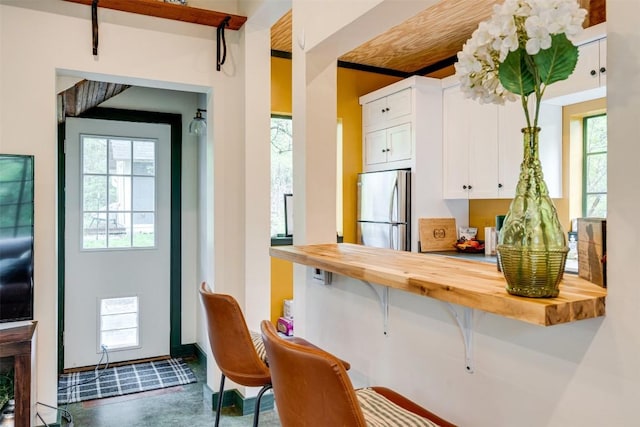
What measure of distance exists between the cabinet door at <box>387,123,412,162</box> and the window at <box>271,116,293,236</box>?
94cm

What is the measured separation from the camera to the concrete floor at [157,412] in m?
2.82

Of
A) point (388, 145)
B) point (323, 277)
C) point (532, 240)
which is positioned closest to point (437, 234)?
point (388, 145)

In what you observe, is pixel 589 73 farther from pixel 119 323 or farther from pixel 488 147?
pixel 119 323

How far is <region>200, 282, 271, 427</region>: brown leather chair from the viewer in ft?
5.80

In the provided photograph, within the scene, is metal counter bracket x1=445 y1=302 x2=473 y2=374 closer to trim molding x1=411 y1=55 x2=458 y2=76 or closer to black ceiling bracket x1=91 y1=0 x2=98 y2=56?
black ceiling bracket x1=91 y1=0 x2=98 y2=56

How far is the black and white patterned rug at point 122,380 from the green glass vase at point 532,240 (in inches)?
123

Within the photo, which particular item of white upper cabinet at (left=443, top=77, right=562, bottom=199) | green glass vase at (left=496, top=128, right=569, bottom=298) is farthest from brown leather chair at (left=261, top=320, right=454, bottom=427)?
white upper cabinet at (left=443, top=77, right=562, bottom=199)

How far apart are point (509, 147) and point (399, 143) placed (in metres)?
0.92

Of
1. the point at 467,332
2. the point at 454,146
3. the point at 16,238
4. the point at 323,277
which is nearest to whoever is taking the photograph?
the point at 467,332

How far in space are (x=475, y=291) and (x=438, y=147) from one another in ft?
10.4

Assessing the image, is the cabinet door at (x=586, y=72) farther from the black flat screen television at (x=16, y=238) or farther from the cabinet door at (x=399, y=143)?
the black flat screen television at (x=16, y=238)

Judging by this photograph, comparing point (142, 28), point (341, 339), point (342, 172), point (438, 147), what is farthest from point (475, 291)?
point (342, 172)

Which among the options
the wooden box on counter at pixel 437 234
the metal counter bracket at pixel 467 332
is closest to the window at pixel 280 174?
the wooden box on counter at pixel 437 234

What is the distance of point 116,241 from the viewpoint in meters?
3.86
